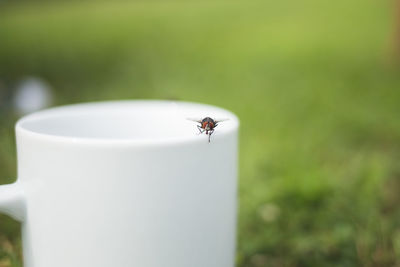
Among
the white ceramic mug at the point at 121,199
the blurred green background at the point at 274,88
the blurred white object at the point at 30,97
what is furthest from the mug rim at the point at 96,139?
the blurred white object at the point at 30,97

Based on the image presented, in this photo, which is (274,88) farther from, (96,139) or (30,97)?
(96,139)

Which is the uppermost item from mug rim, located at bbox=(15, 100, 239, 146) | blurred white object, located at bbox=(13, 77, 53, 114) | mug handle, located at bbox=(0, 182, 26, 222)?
mug rim, located at bbox=(15, 100, 239, 146)

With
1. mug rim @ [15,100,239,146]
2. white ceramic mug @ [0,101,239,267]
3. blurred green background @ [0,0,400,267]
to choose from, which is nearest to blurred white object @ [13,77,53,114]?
blurred green background @ [0,0,400,267]

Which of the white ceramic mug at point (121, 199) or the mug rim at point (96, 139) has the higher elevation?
the mug rim at point (96, 139)

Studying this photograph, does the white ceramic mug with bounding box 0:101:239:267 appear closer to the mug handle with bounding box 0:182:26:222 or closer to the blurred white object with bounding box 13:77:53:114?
the mug handle with bounding box 0:182:26:222

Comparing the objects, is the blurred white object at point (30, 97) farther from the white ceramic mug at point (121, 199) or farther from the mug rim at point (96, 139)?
the white ceramic mug at point (121, 199)

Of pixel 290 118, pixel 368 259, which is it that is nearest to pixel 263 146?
pixel 290 118
